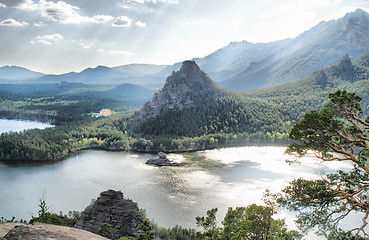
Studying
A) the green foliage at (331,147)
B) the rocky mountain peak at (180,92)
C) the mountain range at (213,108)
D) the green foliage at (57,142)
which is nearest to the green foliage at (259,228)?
the green foliage at (331,147)

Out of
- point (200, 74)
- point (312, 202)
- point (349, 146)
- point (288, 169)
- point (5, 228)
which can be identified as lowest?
point (288, 169)

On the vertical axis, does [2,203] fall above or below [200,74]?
below

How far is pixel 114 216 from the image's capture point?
24.5 m

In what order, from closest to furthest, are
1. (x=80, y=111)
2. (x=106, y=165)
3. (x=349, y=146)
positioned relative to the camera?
(x=349, y=146), (x=106, y=165), (x=80, y=111)

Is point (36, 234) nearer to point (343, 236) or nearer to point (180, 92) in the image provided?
point (343, 236)

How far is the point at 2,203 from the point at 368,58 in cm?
15988

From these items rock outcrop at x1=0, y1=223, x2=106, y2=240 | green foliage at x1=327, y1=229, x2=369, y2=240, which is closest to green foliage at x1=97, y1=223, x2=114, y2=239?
rock outcrop at x1=0, y1=223, x2=106, y2=240

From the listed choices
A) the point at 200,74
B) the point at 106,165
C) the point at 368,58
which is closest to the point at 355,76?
the point at 368,58

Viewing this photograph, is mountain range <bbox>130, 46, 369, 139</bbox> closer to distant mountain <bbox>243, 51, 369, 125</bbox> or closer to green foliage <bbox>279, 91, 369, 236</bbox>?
distant mountain <bbox>243, 51, 369, 125</bbox>

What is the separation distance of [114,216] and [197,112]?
80.5 m

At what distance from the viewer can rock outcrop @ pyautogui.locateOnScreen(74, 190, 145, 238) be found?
79.4 ft

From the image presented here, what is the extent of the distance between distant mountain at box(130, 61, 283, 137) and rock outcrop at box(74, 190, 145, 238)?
220 ft

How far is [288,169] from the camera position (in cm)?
5800

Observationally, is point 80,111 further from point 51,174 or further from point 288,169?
point 288,169
